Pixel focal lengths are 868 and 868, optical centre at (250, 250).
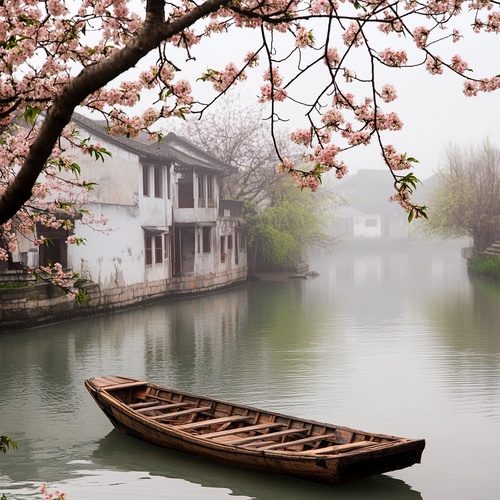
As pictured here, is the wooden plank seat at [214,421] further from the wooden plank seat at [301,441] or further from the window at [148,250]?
the window at [148,250]

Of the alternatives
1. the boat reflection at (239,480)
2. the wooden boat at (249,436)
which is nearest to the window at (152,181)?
the wooden boat at (249,436)

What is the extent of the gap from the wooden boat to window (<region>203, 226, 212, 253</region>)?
2361cm

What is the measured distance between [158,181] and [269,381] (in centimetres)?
1801

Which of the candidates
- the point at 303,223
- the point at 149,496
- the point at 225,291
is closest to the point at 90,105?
the point at 149,496

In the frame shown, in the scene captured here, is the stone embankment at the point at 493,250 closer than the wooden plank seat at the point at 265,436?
No

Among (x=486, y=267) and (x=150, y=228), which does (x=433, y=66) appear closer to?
(x=150, y=228)

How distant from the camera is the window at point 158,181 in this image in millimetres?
32625

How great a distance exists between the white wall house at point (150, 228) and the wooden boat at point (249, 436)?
1361 cm

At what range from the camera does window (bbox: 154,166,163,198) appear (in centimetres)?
3262

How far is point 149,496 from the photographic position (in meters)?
9.66

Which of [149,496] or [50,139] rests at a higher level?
[50,139]

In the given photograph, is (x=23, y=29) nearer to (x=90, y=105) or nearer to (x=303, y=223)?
(x=90, y=105)

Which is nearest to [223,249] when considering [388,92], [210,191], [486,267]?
[210,191]

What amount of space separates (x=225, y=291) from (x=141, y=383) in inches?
970
